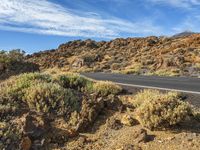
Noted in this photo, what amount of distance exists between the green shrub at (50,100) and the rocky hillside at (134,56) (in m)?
20.3

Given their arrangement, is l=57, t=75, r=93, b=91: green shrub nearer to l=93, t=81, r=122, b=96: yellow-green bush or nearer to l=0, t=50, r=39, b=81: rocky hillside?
l=93, t=81, r=122, b=96: yellow-green bush

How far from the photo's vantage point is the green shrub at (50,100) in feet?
31.4

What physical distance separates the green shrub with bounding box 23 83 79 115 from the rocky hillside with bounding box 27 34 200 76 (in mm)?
20301

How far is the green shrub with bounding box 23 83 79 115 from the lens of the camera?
959 centimetres

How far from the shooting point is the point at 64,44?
101 metres

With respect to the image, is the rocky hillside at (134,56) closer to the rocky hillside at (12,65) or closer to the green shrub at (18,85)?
the rocky hillside at (12,65)

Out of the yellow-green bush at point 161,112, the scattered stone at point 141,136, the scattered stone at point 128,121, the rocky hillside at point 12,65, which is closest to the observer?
the scattered stone at point 141,136

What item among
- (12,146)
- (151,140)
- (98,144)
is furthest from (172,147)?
(12,146)

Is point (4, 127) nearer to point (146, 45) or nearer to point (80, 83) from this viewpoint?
point (80, 83)

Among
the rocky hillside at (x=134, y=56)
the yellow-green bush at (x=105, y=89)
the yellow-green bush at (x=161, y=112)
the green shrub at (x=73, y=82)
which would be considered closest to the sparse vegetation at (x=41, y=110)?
the yellow-green bush at (x=105, y=89)

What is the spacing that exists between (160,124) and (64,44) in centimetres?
9382

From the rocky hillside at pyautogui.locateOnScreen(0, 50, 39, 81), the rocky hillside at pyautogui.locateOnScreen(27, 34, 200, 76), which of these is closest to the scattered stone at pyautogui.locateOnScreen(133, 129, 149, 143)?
the rocky hillside at pyautogui.locateOnScreen(0, 50, 39, 81)

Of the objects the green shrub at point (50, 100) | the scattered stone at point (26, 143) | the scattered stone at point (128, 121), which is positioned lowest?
the scattered stone at point (26, 143)

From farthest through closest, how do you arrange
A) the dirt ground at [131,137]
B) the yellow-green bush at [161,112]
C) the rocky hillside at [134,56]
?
1. the rocky hillside at [134,56]
2. the yellow-green bush at [161,112]
3. the dirt ground at [131,137]
